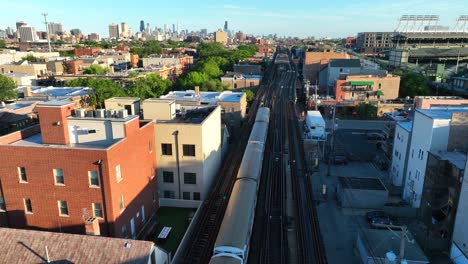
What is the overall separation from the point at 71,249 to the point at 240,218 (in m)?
10.8

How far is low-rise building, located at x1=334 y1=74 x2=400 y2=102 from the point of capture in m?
76.5

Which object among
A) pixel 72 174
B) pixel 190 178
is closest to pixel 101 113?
pixel 72 174

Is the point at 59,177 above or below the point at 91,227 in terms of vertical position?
above

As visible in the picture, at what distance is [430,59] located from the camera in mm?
136250

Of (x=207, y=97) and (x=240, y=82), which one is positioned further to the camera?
(x=240, y=82)

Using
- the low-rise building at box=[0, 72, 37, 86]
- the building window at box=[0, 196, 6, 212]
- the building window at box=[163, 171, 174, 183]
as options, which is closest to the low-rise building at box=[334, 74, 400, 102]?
the building window at box=[163, 171, 174, 183]

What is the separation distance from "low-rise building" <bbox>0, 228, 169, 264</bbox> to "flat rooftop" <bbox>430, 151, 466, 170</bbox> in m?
24.7

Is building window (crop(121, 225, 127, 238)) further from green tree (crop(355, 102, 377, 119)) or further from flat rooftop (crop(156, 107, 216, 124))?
green tree (crop(355, 102, 377, 119))

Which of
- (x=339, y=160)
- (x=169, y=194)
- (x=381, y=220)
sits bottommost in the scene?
(x=381, y=220)

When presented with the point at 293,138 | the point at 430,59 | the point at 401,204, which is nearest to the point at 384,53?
the point at 430,59

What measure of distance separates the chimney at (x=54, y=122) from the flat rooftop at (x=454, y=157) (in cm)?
3096

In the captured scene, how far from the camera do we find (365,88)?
76812 mm

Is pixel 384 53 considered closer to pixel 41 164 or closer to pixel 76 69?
pixel 76 69

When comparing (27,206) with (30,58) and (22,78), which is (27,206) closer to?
(22,78)
